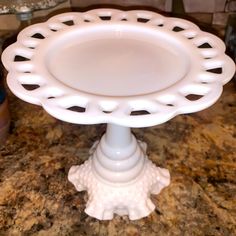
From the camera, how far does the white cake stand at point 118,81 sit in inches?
23.1

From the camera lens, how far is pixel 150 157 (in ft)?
2.97

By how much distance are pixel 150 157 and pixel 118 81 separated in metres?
0.30

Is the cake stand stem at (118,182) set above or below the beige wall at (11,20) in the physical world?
below

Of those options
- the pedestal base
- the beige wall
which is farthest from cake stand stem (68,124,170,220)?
the beige wall

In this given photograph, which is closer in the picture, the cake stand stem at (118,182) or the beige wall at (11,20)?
the cake stand stem at (118,182)

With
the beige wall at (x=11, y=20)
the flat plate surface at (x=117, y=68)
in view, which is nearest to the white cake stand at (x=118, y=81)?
the flat plate surface at (x=117, y=68)

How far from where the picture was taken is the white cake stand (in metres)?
0.59

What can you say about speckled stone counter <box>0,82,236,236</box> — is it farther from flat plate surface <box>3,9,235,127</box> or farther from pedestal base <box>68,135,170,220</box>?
flat plate surface <box>3,9,235,127</box>

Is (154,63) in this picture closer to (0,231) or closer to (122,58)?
(122,58)

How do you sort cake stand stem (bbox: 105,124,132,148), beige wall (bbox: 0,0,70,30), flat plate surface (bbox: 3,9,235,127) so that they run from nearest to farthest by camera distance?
flat plate surface (bbox: 3,9,235,127) < cake stand stem (bbox: 105,124,132,148) < beige wall (bbox: 0,0,70,30)

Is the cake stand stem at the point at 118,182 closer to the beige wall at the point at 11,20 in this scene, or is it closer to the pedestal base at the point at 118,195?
the pedestal base at the point at 118,195

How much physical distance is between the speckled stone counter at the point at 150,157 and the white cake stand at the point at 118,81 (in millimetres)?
30

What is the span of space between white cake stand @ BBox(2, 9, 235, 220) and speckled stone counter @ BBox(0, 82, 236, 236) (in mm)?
30

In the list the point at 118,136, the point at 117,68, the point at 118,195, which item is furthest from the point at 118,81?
the point at 118,195
